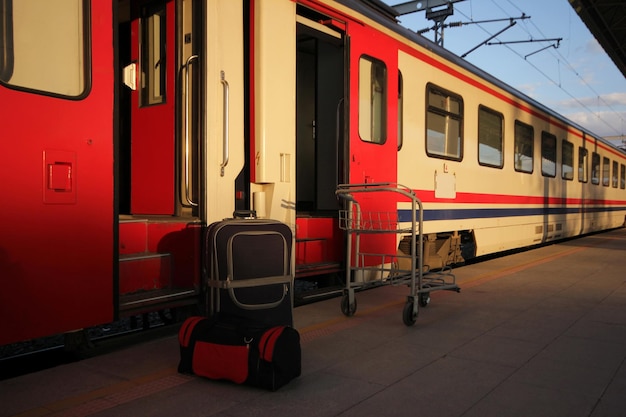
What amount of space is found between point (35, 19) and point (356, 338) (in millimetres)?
3211

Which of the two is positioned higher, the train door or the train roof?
the train roof

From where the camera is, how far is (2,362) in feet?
12.7

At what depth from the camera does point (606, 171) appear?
18453 millimetres

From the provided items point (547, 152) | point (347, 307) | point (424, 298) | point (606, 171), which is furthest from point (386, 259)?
point (606, 171)

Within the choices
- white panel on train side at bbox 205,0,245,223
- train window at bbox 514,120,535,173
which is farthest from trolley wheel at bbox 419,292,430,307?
train window at bbox 514,120,535,173

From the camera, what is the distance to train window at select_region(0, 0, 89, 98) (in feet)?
10.7

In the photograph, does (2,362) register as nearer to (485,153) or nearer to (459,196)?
(459,196)

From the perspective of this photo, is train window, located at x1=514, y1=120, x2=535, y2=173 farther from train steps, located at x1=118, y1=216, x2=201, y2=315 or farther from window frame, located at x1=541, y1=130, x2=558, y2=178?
train steps, located at x1=118, y1=216, x2=201, y2=315

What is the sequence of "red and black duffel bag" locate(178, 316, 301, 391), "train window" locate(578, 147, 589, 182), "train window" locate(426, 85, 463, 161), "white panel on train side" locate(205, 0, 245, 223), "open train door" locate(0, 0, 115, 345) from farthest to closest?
"train window" locate(578, 147, 589, 182), "train window" locate(426, 85, 463, 161), "white panel on train side" locate(205, 0, 245, 223), "red and black duffel bag" locate(178, 316, 301, 391), "open train door" locate(0, 0, 115, 345)

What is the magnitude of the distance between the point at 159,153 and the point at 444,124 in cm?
451

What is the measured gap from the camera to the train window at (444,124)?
7707 millimetres

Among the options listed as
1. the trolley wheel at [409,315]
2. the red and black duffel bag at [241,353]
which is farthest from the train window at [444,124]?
the red and black duffel bag at [241,353]

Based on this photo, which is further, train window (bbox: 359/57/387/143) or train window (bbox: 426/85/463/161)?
train window (bbox: 426/85/463/161)

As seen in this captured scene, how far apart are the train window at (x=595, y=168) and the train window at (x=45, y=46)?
16128 mm
